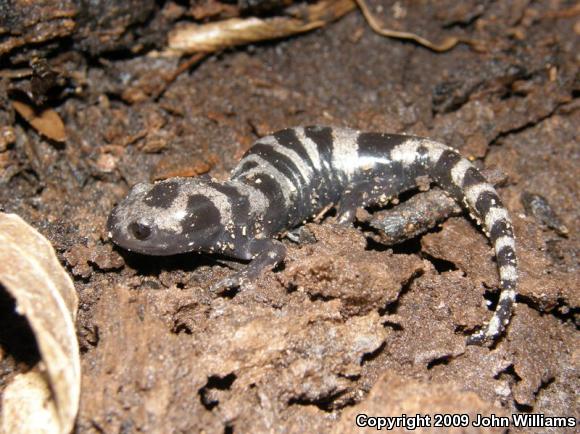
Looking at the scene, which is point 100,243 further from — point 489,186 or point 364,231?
point 489,186

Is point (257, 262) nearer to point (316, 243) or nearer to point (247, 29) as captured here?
point (316, 243)

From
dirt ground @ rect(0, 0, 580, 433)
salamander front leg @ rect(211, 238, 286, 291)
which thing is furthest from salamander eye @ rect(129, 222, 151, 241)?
salamander front leg @ rect(211, 238, 286, 291)

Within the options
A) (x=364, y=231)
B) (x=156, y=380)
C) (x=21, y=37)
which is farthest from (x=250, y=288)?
(x=21, y=37)

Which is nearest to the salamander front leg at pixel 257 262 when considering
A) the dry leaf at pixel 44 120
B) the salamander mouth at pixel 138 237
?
A: the salamander mouth at pixel 138 237

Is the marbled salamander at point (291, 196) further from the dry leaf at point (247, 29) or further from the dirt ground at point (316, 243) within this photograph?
the dry leaf at point (247, 29)

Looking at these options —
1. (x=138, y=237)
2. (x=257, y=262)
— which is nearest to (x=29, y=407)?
(x=138, y=237)

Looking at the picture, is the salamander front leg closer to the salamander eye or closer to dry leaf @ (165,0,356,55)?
the salamander eye
